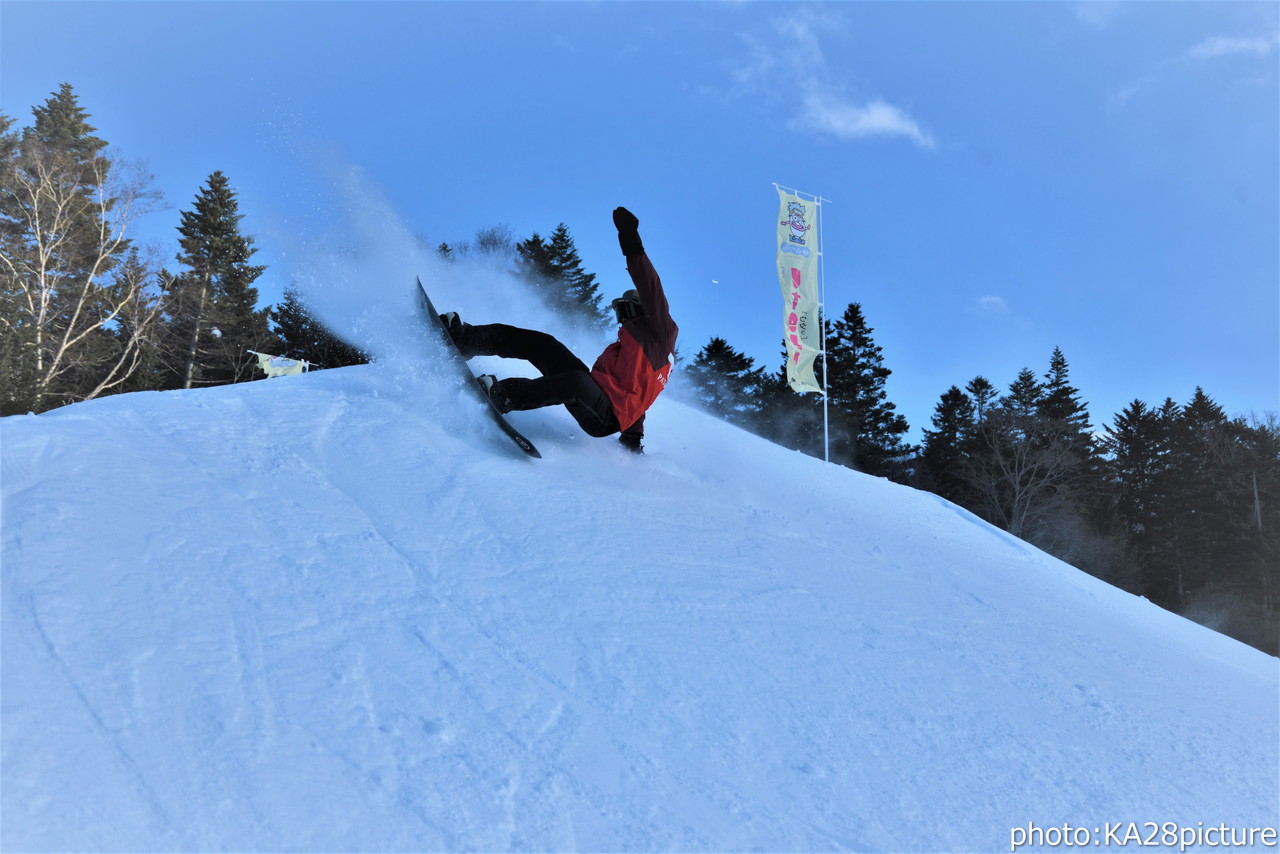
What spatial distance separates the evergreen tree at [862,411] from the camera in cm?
2589

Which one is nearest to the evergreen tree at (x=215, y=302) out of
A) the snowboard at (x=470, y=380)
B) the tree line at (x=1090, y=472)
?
the tree line at (x=1090, y=472)

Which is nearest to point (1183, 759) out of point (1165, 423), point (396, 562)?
point (396, 562)

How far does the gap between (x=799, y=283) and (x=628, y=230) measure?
344 inches

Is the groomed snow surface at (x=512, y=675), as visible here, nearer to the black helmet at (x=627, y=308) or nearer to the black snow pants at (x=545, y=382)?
the black snow pants at (x=545, y=382)

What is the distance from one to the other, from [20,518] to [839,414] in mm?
26309

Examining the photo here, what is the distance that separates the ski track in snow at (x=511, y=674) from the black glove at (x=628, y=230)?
1353 millimetres

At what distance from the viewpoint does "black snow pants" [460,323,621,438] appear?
3.85 m

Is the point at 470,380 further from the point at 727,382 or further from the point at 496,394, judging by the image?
the point at 727,382

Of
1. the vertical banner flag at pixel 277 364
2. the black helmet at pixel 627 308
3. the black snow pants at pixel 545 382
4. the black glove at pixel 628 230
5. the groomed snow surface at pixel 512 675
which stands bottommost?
the groomed snow surface at pixel 512 675

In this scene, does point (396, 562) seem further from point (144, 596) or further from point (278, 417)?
point (278, 417)

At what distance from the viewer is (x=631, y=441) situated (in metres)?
4.16

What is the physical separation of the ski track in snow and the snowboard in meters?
0.32

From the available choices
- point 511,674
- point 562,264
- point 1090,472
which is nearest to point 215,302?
point 562,264

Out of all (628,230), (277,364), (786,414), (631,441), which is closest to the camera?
(628,230)
